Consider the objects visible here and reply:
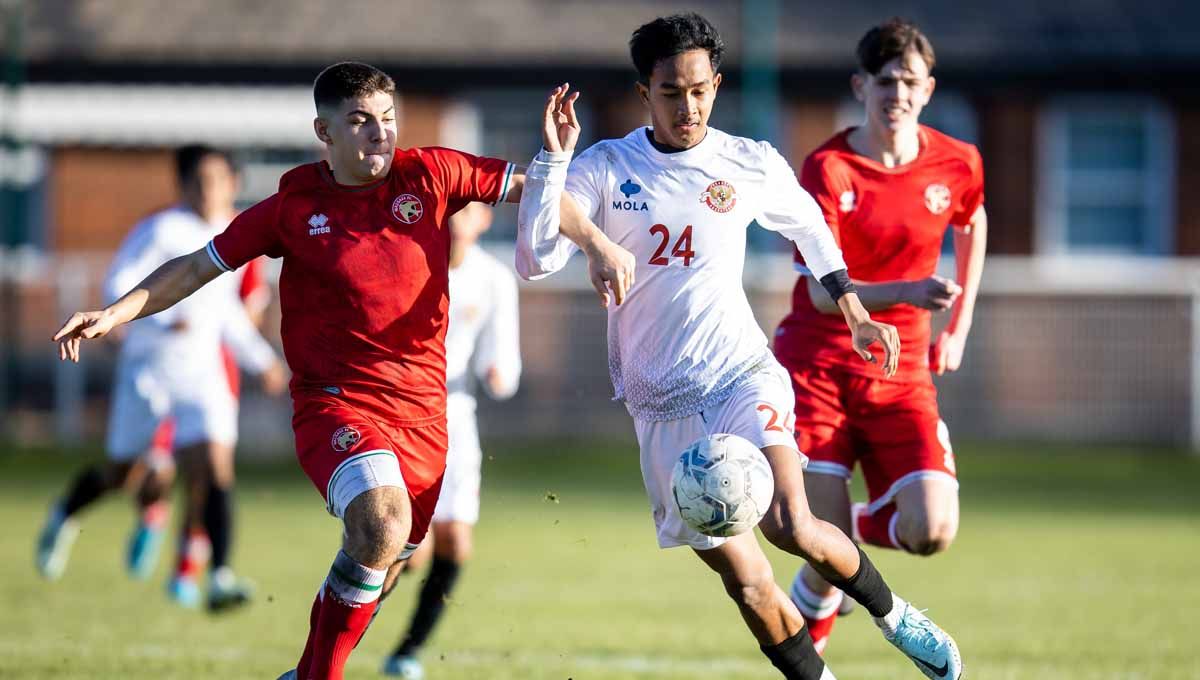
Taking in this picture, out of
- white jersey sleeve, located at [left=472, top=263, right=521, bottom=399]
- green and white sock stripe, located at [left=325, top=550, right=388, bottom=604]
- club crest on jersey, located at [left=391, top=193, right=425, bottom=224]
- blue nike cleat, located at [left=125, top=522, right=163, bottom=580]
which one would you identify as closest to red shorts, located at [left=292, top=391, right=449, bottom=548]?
green and white sock stripe, located at [left=325, top=550, right=388, bottom=604]

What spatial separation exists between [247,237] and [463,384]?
266cm

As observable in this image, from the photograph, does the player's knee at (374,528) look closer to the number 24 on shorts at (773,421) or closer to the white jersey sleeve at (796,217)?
the number 24 on shorts at (773,421)

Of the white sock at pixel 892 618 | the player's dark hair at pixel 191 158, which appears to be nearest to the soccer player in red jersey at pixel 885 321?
the white sock at pixel 892 618

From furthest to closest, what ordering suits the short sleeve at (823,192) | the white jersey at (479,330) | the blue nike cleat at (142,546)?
the blue nike cleat at (142,546) < the white jersey at (479,330) < the short sleeve at (823,192)

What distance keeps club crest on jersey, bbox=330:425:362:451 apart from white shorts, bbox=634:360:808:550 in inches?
40.6

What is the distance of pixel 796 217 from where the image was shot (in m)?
6.36

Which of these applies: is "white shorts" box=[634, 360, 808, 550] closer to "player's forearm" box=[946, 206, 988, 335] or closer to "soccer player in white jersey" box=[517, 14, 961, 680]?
"soccer player in white jersey" box=[517, 14, 961, 680]

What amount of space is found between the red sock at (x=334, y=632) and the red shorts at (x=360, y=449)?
325mm

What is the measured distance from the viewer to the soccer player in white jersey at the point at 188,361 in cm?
1028

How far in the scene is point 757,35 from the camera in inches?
890

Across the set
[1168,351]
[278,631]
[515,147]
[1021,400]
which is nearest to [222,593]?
[278,631]

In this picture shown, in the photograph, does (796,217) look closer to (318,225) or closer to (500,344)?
(318,225)

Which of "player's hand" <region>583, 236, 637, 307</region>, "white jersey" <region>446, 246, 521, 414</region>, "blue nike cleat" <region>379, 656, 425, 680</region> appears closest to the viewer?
"player's hand" <region>583, 236, 637, 307</region>

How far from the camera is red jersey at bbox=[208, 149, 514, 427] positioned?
20.0ft
